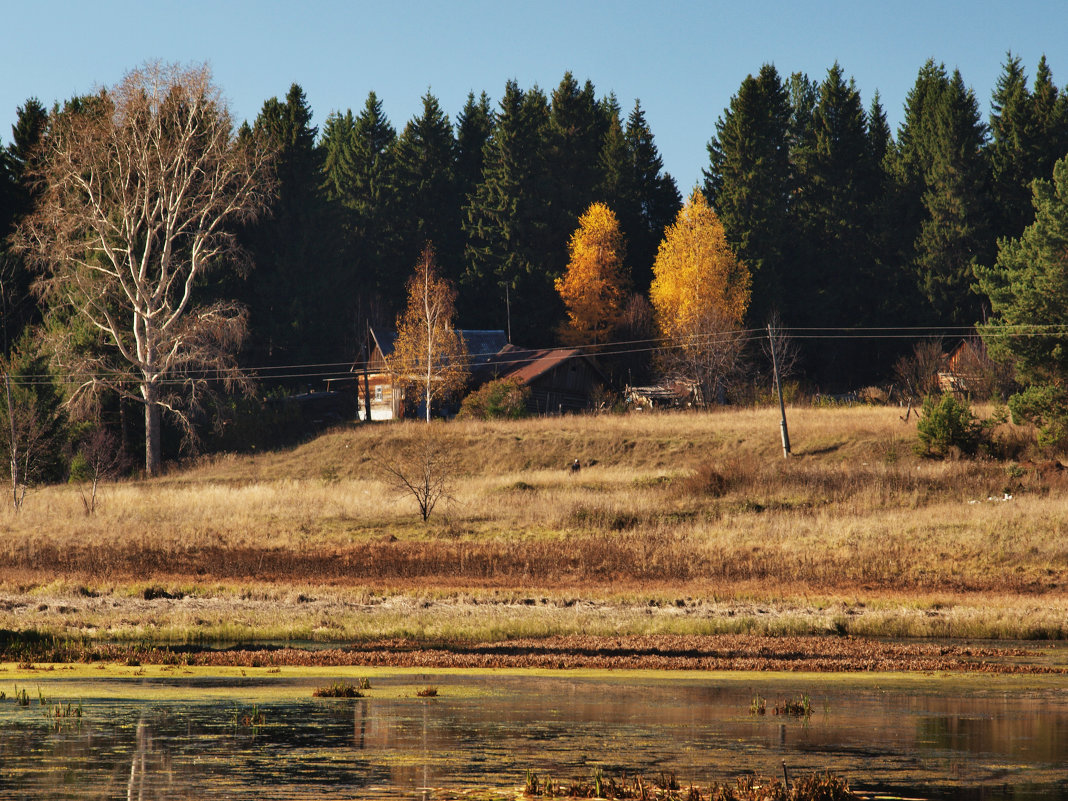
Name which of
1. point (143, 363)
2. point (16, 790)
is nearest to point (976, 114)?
point (143, 363)

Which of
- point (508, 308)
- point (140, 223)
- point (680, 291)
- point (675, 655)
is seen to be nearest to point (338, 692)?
point (675, 655)

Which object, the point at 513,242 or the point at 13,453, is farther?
the point at 513,242

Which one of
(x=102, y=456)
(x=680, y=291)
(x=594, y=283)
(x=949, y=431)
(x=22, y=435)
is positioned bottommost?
(x=949, y=431)

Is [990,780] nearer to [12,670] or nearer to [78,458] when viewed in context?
[12,670]

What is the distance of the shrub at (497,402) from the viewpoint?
70.4 meters

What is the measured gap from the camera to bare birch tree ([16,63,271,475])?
60.6 metres

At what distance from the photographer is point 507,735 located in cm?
1316

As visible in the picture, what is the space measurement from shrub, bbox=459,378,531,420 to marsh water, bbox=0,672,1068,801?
52.2m

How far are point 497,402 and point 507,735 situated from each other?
190ft

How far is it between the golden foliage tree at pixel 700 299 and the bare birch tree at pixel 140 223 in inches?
1246

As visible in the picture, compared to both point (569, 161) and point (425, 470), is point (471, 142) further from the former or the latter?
point (425, 470)

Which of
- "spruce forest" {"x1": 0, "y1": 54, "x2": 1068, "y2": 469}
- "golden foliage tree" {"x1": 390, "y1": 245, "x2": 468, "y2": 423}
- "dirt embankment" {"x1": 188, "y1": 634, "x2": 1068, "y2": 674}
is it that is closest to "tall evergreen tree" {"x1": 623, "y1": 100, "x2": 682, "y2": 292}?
"spruce forest" {"x1": 0, "y1": 54, "x2": 1068, "y2": 469}

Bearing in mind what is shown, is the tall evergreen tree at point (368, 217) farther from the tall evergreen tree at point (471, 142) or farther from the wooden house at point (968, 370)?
the wooden house at point (968, 370)

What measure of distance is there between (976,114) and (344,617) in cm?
8440
